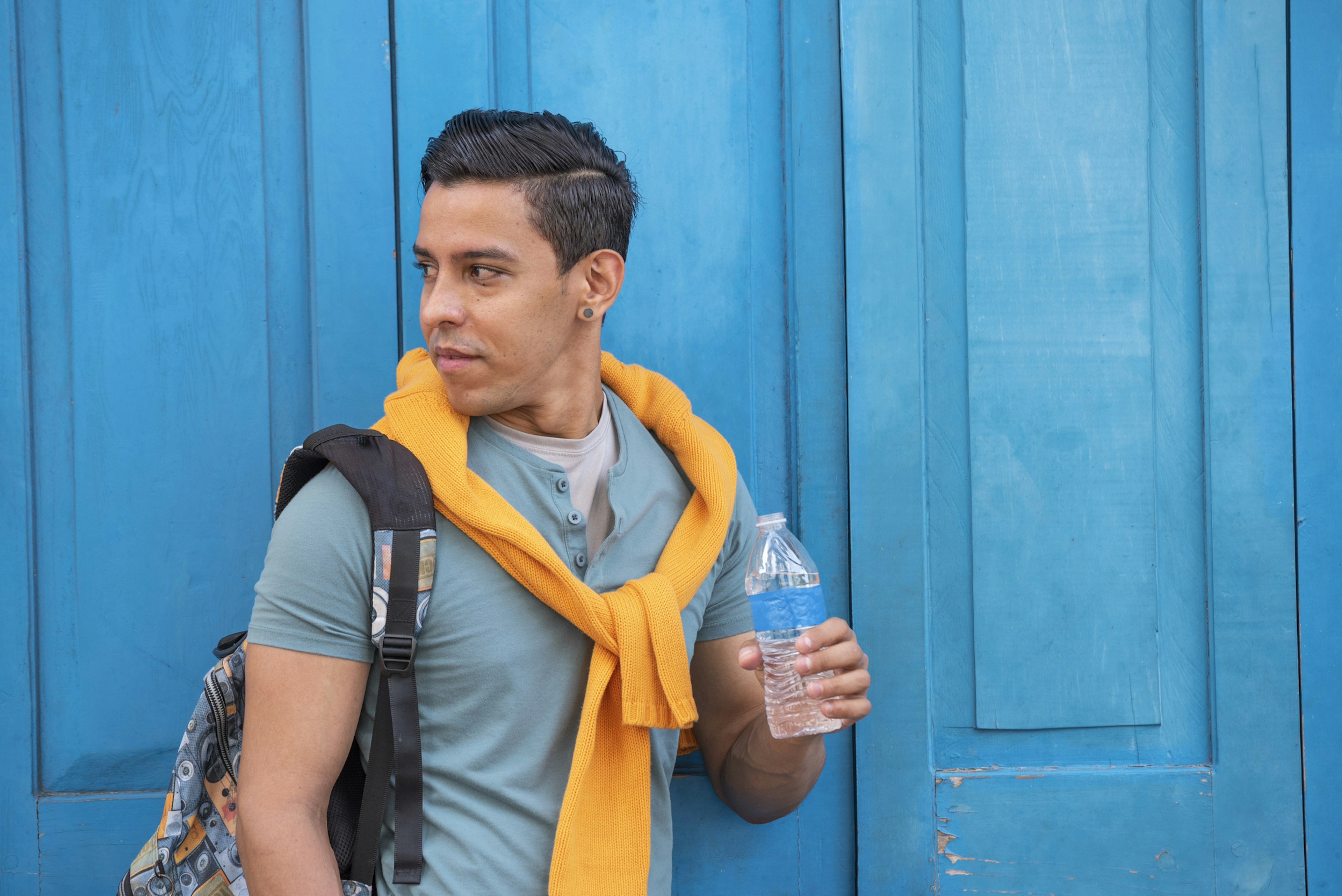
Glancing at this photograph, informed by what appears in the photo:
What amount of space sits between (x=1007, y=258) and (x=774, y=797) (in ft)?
3.75

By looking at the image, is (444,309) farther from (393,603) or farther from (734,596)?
(734,596)

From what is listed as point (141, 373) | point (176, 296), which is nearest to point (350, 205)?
point (176, 296)

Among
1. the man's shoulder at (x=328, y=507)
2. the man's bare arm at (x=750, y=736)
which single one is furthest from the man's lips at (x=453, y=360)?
the man's bare arm at (x=750, y=736)

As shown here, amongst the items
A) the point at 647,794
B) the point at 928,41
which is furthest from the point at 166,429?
the point at 928,41

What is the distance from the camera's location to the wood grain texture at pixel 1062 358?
1.80 metres

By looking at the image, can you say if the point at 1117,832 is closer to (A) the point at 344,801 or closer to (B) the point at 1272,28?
(A) the point at 344,801

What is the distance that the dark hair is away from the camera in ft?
4.59

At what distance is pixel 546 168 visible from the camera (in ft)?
4.67

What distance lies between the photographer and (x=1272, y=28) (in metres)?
1.80

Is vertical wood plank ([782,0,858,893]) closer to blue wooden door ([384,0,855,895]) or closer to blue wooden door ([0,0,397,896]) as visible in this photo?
blue wooden door ([384,0,855,895])

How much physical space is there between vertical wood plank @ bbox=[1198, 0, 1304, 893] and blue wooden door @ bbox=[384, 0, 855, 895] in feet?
2.44

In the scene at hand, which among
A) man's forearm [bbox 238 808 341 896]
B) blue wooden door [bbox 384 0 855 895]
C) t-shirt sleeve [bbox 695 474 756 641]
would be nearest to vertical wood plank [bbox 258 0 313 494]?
blue wooden door [bbox 384 0 855 895]

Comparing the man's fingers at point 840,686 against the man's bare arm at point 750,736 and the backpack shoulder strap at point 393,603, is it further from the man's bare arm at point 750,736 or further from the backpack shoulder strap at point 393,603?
the backpack shoulder strap at point 393,603

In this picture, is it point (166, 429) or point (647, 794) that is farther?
point (166, 429)
